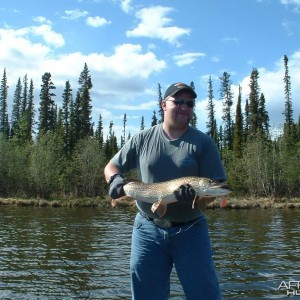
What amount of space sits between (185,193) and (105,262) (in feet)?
38.8

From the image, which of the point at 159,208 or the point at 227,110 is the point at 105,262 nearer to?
the point at 159,208

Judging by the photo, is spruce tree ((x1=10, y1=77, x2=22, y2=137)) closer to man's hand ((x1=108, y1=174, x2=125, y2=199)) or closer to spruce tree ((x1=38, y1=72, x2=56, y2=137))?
spruce tree ((x1=38, y1=72, x2=56, y2=137))

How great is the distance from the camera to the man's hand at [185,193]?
462cm

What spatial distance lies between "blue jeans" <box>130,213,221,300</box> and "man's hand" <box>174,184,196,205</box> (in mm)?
483

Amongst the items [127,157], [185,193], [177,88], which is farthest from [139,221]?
[177,88]

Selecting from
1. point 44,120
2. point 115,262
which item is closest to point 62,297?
point 115,262

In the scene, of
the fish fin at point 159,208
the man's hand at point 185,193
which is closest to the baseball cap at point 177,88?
the man's hand at point 185,193

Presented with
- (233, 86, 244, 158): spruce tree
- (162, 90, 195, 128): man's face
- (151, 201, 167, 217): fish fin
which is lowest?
(151, 201, 167, 217): fish fin

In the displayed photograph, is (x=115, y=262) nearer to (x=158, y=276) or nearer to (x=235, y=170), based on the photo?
(x=158, y=276)

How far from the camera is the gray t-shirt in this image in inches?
197

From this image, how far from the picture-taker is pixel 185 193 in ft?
15.2

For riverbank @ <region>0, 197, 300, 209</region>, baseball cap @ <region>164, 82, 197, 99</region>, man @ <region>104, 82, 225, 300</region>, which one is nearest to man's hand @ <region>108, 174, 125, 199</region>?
man @ <region>104, 82, 225, 300</region>

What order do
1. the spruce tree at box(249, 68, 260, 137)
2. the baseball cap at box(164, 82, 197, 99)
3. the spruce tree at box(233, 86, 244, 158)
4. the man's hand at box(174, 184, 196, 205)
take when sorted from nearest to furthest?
the man's hand at box(174, 184, 196, 205) → the baseball cap at box(164, 82, 197, 99) → the spruce tree at box(233, 86, 244, 158) → the spruce tree at box(249, 68, 260, 137)

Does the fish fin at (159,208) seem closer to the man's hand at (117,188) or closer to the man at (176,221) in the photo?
the man at (176,221)
